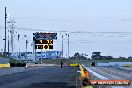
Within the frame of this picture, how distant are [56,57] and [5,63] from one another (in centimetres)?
9648

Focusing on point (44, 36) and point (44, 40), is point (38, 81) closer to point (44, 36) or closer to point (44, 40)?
point (44, 40)

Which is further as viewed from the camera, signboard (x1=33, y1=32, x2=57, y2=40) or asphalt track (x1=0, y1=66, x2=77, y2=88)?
signboard (x1=33, y1=32, x2=57, y2=40)

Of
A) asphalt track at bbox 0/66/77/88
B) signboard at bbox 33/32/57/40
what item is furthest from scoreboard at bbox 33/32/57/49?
asphalt track at bbox 0/66/77/88

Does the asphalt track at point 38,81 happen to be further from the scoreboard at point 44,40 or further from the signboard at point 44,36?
the signboard at point 44,36

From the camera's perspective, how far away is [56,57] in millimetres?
195250

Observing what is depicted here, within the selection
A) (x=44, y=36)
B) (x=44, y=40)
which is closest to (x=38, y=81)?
(x=44, y=40)

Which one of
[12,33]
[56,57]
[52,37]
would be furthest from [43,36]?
[56,57]

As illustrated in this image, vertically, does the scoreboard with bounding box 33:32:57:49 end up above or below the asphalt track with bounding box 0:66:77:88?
above

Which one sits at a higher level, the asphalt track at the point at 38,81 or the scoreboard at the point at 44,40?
the scoreboard at the point at 44,40

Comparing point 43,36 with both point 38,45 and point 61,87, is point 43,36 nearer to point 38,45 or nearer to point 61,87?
point 38,45

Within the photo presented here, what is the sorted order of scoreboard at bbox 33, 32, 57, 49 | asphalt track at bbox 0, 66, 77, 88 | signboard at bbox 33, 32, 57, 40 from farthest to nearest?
1. signboard at bbox 33, 32, 57, 40
2. scoreboard at bbox 33, 32, 57, 49
3. asphalt track at bbox 0, 66, 77, 88

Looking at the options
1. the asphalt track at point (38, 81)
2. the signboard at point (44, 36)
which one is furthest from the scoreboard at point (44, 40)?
the asphalt track at point (38, 81)

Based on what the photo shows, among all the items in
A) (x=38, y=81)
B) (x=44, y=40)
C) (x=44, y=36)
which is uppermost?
(x=44, y=36)

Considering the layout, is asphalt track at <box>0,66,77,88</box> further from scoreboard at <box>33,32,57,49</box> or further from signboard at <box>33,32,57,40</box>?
signboard at <box>33,32,57,40</box>
